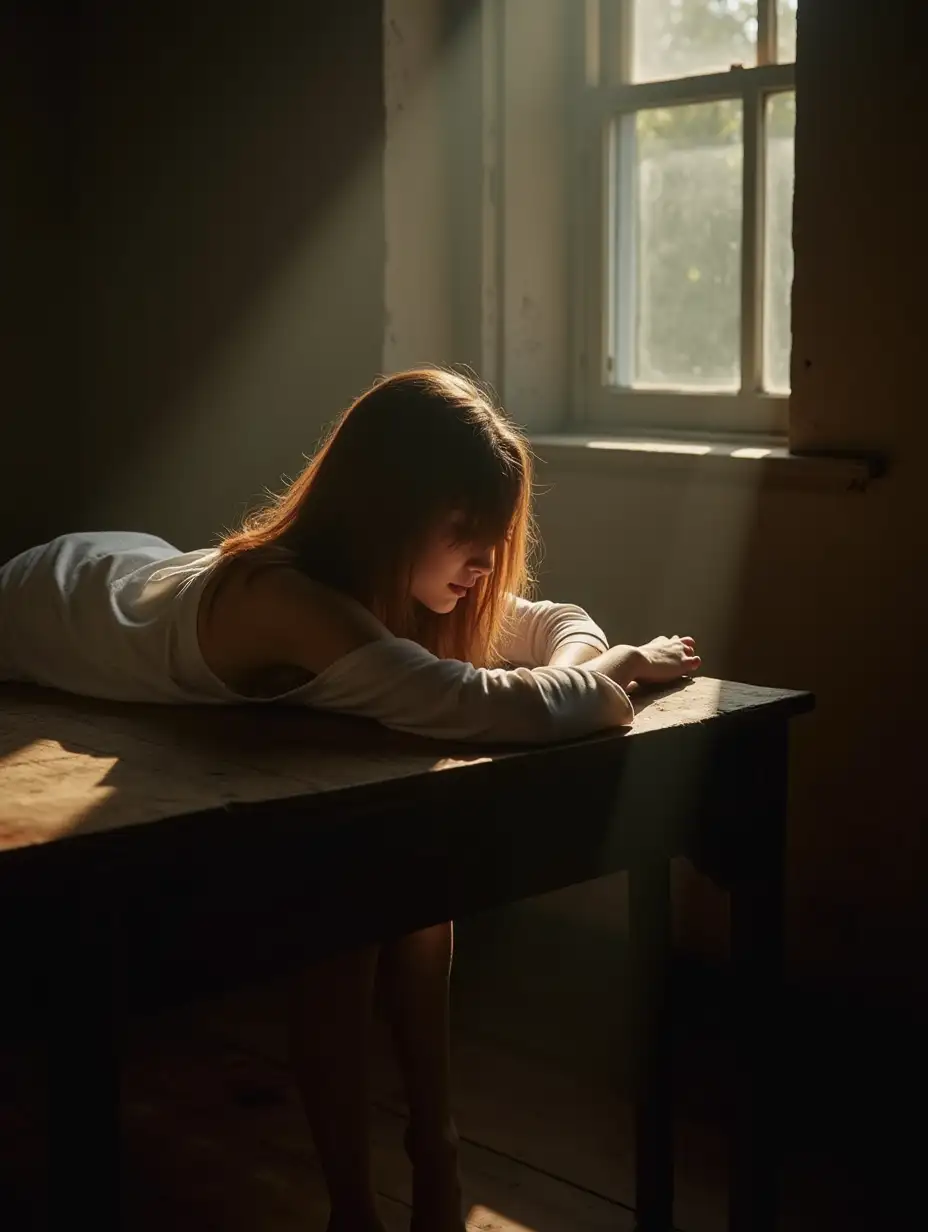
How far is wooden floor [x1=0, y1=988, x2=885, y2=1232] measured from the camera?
206 cm

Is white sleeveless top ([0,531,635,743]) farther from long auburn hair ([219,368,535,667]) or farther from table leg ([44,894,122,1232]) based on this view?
table leg ([44,894,122,1232])

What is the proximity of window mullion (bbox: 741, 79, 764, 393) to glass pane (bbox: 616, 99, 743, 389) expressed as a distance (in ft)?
0.12

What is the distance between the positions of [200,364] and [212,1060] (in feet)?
4.67

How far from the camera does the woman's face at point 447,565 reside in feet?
5.77

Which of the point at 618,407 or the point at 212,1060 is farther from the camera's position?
the point at 618,407

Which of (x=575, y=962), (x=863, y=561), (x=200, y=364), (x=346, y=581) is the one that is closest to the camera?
(x=346, y=581)

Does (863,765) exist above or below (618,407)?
below

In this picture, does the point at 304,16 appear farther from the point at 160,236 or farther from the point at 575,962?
the point at 575,962

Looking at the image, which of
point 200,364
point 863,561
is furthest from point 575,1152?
point 200,364

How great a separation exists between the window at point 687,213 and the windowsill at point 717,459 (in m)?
0.09

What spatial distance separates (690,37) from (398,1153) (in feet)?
6.10

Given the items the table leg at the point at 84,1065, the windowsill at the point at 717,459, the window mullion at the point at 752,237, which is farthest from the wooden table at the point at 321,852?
the window mullion at the point at 752,237

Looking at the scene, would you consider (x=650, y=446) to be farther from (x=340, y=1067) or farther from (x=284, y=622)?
(x=340, y=1067)

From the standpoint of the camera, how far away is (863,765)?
8.00 ft
